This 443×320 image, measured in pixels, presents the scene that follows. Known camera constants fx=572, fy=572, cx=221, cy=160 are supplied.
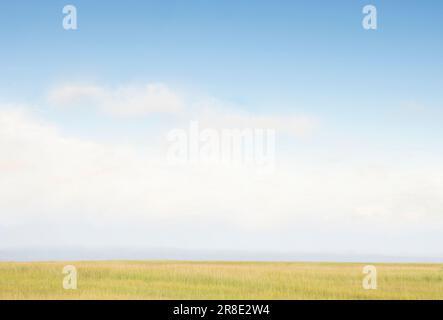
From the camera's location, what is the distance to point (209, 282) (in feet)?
86.0

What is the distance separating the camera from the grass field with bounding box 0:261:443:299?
23.4 m

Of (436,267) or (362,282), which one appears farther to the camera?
(436,267)

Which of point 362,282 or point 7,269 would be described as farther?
point 7,269

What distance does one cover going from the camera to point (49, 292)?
23.8m

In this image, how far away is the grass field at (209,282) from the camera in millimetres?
23422

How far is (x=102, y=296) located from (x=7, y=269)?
8.20 meters

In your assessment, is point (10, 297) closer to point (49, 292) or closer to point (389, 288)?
point (49, 292)

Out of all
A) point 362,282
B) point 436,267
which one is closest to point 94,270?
point 362,282

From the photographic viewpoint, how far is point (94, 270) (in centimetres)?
2819

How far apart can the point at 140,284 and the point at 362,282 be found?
10.1m
